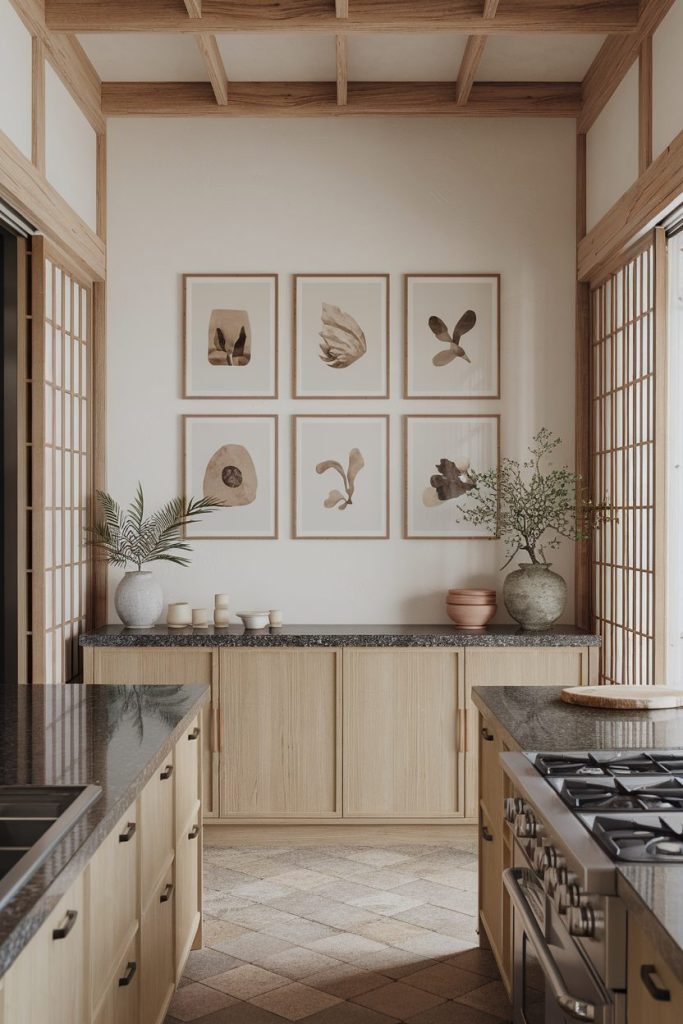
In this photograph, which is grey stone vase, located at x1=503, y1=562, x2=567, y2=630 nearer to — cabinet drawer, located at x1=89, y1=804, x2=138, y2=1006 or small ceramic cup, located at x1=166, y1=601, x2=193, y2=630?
small ceramic cup, located at x1=166, y1=601, x2=193, y2=630

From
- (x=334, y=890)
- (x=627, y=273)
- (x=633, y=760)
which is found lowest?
(x=334, y=890)

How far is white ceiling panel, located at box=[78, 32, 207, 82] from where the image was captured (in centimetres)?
418

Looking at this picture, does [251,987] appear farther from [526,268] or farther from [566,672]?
[526,268]

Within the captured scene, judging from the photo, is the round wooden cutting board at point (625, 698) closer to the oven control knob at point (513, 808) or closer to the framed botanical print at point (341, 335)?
the oven control knob at point (513, 808)

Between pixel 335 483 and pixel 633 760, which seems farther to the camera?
pixel 335 483

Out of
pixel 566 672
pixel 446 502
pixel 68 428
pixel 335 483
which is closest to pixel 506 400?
pixel 446 502

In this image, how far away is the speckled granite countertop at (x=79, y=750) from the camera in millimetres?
1386

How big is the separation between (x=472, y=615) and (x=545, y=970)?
9.02ft

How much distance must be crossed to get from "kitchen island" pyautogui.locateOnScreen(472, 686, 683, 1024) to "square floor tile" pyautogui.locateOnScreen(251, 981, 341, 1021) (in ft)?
1.65

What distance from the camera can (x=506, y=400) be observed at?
475 centimetres

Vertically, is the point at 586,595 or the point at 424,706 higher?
the point at 586,595

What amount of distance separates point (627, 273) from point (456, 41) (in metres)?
1.16

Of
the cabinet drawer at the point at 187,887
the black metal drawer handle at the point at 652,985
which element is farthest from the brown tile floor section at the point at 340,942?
the black metal drawer handle at the point at 652,985

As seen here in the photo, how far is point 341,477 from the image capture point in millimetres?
4738
